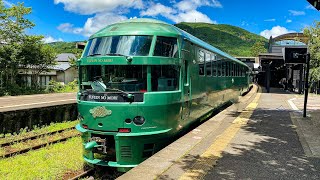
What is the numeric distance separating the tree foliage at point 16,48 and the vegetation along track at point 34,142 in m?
19.9

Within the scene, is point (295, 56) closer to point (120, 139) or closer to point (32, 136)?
point (120, 139)

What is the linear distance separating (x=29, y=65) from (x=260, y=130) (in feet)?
97.4

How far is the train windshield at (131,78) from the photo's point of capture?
6.81 meters

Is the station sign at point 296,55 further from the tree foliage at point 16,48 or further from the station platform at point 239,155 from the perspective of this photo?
the tree foliage at point 16,48

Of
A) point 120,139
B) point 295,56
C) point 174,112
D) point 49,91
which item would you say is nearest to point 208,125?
point 174,112

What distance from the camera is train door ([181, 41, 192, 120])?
7785 millimetres

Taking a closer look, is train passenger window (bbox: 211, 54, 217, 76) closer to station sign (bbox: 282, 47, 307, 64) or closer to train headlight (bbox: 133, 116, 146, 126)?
station sign (bbox: 282, 47, 307, 64)

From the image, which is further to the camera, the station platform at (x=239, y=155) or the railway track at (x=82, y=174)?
the railway track at (x=82, y=174)

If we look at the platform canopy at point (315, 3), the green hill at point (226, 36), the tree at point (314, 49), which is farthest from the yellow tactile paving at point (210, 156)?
the green hill at point (226, 36)

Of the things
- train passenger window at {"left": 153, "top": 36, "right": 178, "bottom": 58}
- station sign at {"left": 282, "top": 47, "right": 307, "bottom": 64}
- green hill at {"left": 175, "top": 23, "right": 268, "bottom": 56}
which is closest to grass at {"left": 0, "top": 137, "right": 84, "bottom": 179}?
train passenger window at {"left": 153, "top": 36, "right": 178, "bottom": 58}

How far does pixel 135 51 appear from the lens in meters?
6.87

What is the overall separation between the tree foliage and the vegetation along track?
19922 millimetres

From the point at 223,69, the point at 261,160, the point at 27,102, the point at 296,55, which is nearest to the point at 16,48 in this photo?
the point at 27,102

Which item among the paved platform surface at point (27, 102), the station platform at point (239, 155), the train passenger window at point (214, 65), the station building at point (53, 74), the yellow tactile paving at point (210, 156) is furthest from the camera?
the station building at point (53, 74)
